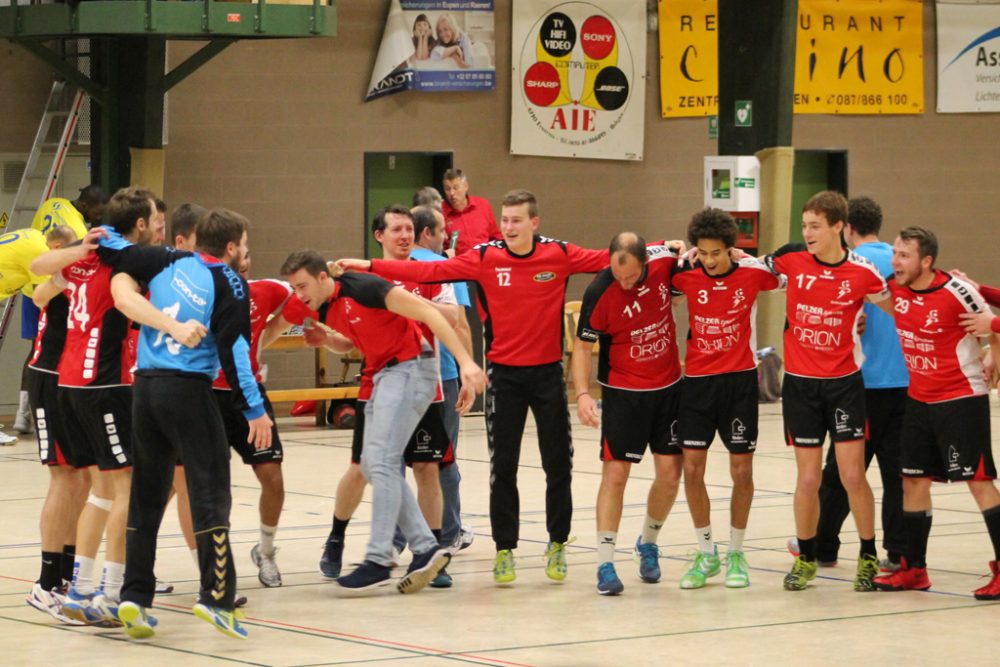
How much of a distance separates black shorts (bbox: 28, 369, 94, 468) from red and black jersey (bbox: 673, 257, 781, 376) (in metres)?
2.85

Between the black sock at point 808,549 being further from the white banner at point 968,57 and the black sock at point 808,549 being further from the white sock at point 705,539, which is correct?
the white banner at point 968,57

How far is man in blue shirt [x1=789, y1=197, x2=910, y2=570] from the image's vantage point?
312 inches

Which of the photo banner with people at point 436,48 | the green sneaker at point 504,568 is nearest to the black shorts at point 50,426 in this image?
the green sneaker at point 504,568

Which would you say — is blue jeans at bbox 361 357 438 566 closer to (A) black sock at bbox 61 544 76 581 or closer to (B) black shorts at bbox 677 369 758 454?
(B) black shorts at bbox 677 369 758 454

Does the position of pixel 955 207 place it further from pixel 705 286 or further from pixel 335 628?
pixel 335 628

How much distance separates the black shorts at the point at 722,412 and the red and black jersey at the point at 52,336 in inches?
114

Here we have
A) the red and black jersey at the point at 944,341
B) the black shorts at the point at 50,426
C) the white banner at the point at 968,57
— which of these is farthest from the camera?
the white banner at the point at 968,57

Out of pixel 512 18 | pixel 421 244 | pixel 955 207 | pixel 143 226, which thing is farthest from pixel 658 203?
pixel 143 226

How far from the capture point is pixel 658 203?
1794cm

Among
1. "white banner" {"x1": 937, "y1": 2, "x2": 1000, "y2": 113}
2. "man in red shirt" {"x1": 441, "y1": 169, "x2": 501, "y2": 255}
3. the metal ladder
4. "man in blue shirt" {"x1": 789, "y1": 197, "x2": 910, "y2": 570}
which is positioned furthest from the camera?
"white banner" {"x1": 937, "y1": 2, "x2": 1000, "y2": 113}

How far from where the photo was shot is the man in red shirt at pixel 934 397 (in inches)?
289

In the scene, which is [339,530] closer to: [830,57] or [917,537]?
[917,537]

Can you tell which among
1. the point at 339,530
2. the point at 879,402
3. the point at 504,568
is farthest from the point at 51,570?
the point at 879,402

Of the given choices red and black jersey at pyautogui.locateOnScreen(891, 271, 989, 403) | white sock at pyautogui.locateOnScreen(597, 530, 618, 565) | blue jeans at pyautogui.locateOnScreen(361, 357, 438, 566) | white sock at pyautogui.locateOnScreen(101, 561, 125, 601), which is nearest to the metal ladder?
blue jeans at pyautogui.locateOnScreen(361, 357, 438, 566)
